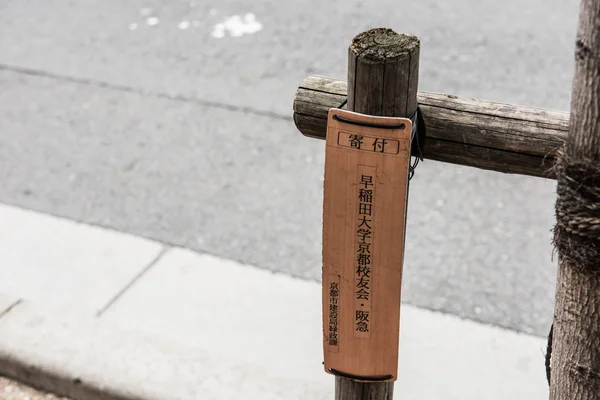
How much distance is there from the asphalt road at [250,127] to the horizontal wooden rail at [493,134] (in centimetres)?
164

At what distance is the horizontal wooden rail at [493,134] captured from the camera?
5.78ft

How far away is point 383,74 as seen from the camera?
172 cm

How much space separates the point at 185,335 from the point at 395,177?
1.73 m

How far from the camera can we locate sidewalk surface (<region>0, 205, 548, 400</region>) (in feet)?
9.50

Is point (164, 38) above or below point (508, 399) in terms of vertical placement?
above

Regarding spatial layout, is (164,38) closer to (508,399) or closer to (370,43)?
(508,399)

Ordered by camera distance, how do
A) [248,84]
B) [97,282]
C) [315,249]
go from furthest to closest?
[248,84]
[315,249]
[97,282]

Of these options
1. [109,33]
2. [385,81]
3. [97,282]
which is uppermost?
[385,81]

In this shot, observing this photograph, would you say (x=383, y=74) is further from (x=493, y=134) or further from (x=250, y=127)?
(x=250, y=127)

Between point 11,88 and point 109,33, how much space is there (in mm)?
969

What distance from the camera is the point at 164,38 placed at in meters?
5.79

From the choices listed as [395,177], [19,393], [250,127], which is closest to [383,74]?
[395,177]

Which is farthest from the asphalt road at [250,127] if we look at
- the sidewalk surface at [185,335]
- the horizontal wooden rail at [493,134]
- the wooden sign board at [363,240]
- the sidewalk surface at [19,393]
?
the horizontal wooden rail at [493,134]

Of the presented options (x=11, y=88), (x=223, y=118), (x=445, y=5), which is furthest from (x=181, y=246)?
(x=445, y=5)
